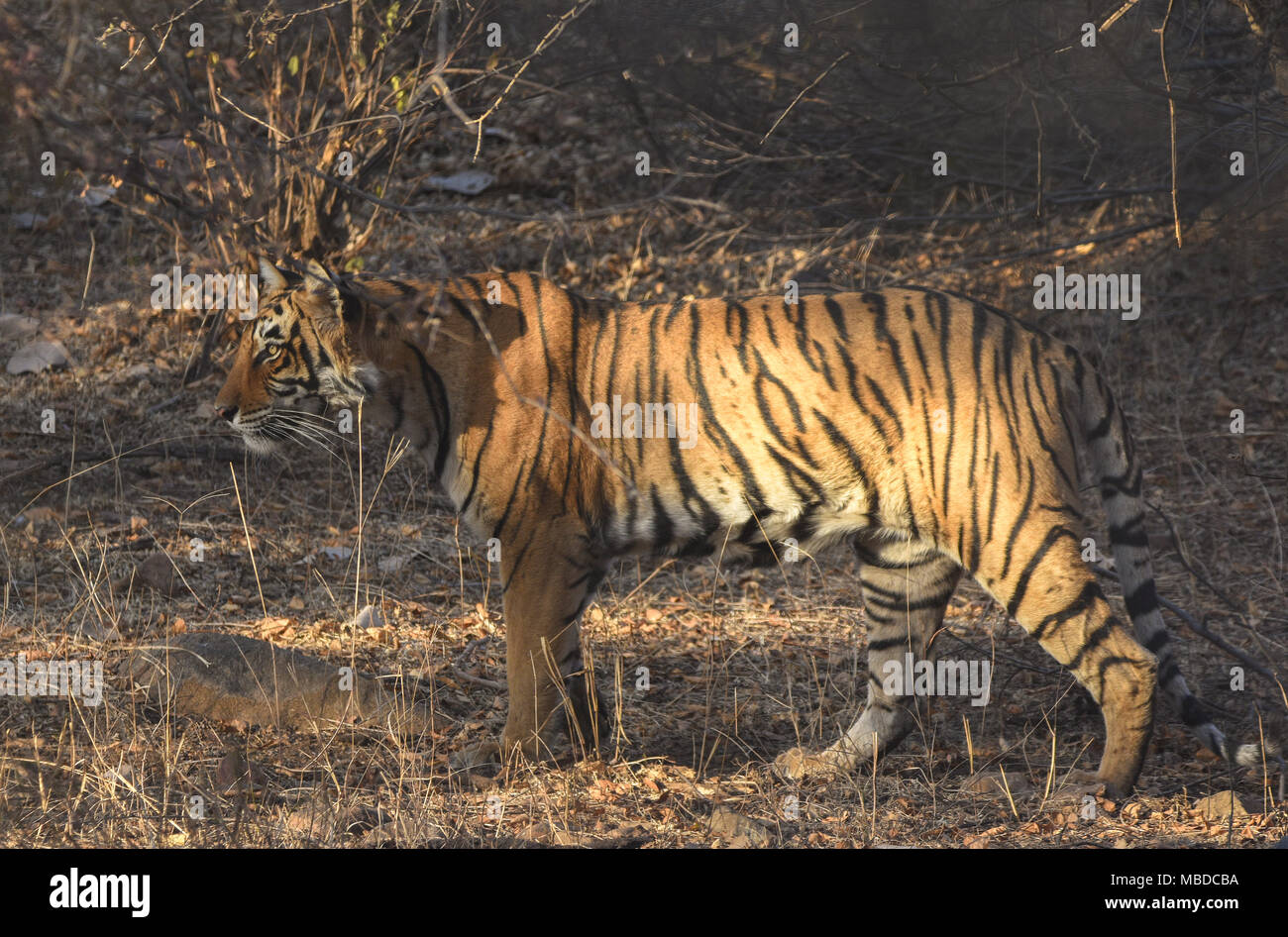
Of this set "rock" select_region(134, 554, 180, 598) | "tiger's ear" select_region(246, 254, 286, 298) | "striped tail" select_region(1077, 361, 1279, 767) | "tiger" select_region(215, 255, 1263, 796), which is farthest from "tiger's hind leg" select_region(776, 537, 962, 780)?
"rock" select_region(134, 554, 180, 598)

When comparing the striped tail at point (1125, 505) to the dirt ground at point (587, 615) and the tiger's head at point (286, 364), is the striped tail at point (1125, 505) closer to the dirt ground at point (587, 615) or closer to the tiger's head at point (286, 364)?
the dirt ground at point (587, 615)

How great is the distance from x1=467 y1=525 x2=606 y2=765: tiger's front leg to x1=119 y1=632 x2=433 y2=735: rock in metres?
0.44

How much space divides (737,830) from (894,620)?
1.24 meters

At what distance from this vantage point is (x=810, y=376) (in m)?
4.30

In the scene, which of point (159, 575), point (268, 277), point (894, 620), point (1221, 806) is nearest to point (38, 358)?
point (159, 575)

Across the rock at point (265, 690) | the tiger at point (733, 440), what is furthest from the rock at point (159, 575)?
the tiger at point (733, 440)

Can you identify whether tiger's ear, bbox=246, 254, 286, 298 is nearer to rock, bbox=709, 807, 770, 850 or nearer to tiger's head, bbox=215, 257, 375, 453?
tiger's head, bbox=215, 257, 375, 453

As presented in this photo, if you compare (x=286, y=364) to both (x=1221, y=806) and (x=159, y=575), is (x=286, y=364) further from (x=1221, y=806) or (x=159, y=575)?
(x=1221, y=806)

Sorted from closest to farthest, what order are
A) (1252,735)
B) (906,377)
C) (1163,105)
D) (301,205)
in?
(906,377) < (1252,735) < (1163,105) < (301,205)

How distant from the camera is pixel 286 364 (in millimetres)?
4504

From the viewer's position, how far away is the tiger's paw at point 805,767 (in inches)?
173

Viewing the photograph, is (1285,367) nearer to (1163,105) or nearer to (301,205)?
(1163,105)
